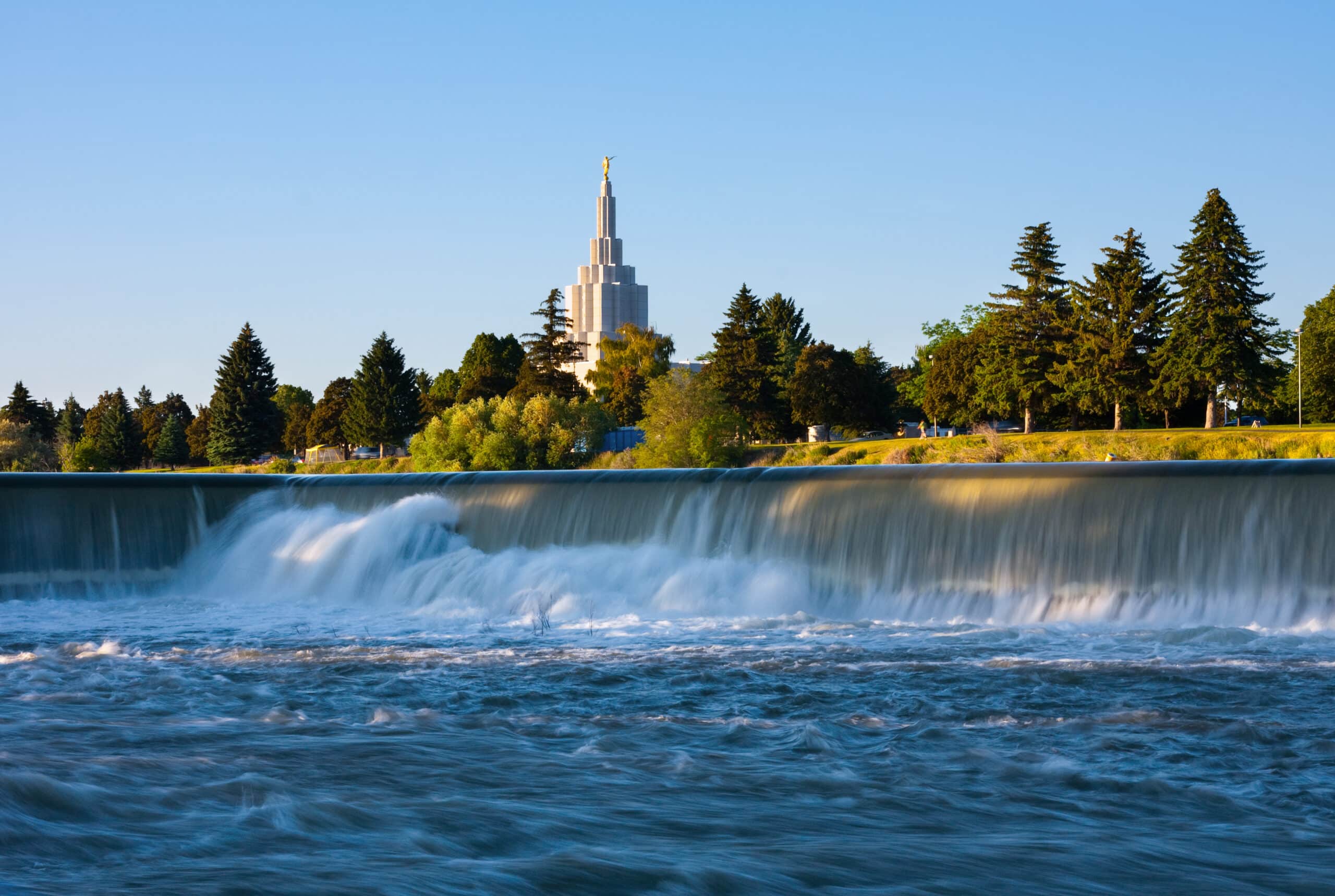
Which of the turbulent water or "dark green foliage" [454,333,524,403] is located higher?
"dark green foliage" [454,333,524,403]

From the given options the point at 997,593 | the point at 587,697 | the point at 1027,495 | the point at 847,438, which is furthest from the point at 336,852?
the point at 847,438

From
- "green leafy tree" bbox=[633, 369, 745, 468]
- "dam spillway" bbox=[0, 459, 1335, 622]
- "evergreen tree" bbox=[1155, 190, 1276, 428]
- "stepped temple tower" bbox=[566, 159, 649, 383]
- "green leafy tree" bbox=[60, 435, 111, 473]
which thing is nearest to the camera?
"dam spillway" bbox=[0, 459, 1335, 622]

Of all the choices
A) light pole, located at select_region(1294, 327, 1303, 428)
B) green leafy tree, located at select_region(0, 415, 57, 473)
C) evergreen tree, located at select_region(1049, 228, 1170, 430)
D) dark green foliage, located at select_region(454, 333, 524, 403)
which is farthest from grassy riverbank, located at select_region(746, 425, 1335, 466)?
green leafy tree, located at select_region(0, 415, 57, 473)

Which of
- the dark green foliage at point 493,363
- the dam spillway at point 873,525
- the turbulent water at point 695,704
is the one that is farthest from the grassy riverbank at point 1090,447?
the dark green foliage at point 493,363

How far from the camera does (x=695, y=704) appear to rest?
1055 cm

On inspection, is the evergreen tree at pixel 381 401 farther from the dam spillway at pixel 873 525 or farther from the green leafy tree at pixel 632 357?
the dam spillway at pixel 873 525

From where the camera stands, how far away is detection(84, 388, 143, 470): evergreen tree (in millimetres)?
98000

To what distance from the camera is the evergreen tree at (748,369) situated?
72.2 metres

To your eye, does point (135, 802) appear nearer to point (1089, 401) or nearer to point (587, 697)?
point (587, 697)

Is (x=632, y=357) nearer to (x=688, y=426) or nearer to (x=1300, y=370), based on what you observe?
(x=688, y=426)

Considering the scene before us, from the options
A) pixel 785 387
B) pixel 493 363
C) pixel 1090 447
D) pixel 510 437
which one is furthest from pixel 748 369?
pixel 493 363

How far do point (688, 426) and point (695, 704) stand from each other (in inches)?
2097

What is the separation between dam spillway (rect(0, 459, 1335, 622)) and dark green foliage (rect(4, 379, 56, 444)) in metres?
91.1

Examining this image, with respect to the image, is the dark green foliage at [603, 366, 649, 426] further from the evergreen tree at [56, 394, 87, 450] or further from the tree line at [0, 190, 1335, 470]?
the evergreen tree at [56, 394, 87, 450]
